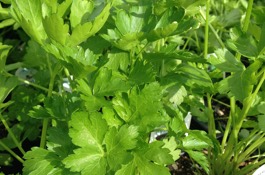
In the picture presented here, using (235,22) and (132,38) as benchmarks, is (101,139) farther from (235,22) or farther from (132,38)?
(235,22)

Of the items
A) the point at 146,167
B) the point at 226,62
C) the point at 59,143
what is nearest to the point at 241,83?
the point at 226,62

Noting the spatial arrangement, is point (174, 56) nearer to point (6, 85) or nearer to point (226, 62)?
point (226, 62)

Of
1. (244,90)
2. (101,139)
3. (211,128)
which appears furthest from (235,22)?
(101,139)

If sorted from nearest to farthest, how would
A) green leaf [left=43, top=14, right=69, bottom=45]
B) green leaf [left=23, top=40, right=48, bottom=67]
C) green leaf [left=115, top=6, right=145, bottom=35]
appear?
green leaf [left=43, top=14, right=69, bottom=45] → green leaf [left=115, top=6, right=145, bottom=35] → green leaf [left=23, top=40, right=48, bottom=67]

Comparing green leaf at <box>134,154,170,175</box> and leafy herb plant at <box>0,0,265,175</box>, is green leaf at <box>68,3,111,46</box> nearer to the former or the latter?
leafy herb plant at <box>0,0,265,175</box>

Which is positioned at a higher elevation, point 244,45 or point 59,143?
point 244,45

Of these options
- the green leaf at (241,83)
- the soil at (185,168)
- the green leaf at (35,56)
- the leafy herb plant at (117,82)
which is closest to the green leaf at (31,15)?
the leafy herb plant at (117,82)

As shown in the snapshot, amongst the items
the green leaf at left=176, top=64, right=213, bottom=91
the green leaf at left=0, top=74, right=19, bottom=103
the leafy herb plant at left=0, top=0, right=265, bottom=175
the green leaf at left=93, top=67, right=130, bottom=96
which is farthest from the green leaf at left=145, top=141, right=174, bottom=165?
the green leaf at left=0, top=74, right=19, bottom=103
